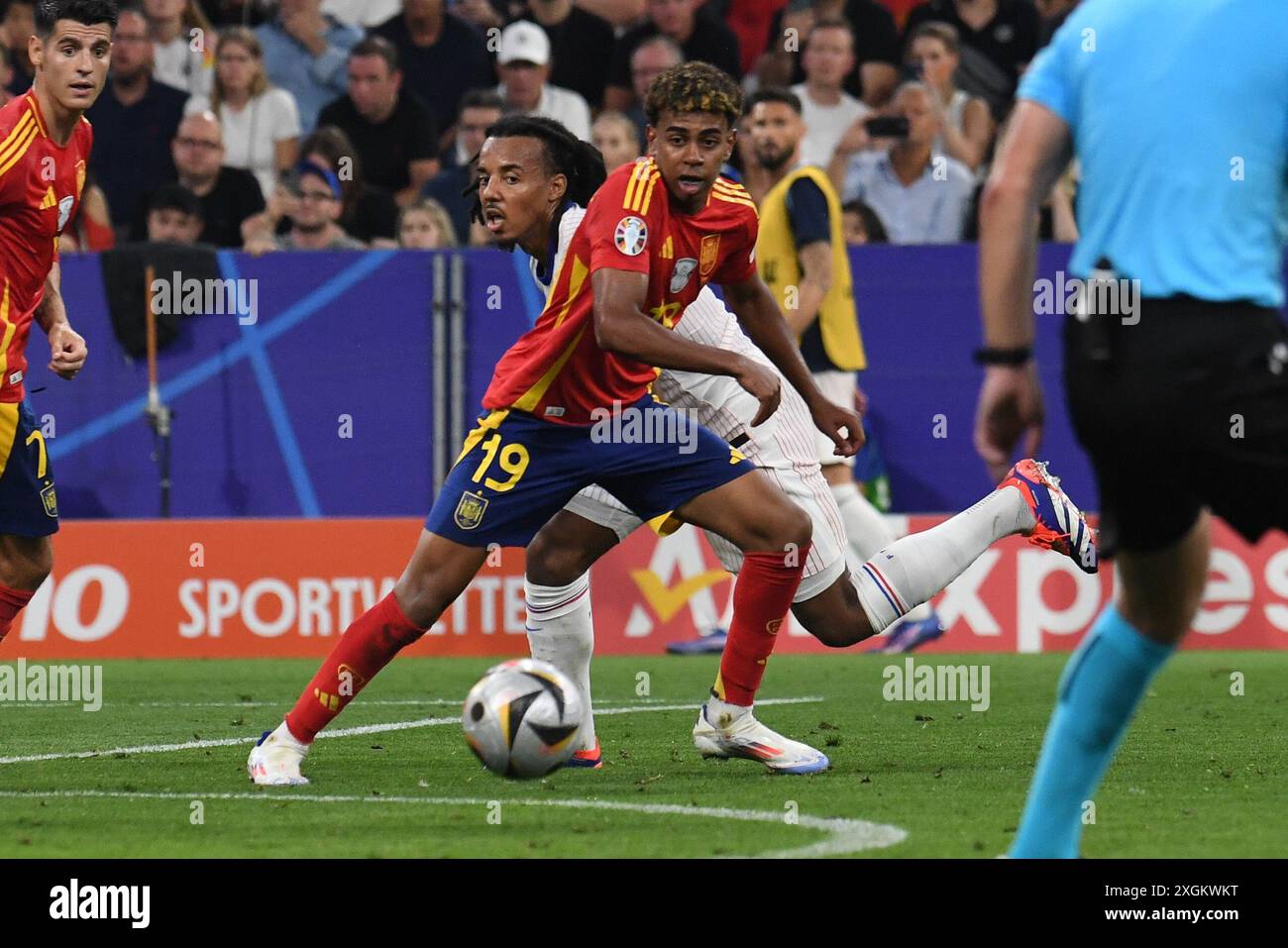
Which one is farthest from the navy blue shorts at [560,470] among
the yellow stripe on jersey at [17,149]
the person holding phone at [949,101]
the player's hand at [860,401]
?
the person holding phone at [949,101]

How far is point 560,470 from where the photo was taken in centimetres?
631

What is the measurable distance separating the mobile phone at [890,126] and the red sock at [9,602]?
752 cm

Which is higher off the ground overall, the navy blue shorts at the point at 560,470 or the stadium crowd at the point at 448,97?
the stadium crowd at the point at 448,97

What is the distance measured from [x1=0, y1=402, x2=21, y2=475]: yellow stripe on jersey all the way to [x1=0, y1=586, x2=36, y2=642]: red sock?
0.42 metres

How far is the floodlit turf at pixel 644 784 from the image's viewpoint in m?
5.11

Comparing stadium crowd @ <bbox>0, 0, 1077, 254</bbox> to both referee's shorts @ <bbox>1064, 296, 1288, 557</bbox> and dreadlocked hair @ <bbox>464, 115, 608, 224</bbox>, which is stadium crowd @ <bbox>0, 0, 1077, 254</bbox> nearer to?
dreadlocked hair @ <bbox>464, 115, 608, 224</bbox>

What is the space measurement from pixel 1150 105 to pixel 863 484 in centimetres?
838

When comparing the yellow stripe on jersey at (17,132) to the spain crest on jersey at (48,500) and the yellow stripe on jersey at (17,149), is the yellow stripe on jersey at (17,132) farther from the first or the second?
the spain crest on jersey at (48,500)

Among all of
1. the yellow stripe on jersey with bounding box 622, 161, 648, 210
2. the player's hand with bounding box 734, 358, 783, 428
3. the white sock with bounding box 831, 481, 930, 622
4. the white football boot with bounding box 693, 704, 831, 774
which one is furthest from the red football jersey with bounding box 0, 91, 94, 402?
the white sock with bounding box 831, 481, 930, 622

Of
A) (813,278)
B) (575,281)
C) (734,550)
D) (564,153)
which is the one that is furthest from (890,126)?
(575,281)

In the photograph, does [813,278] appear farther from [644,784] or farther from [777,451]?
[644,784]
